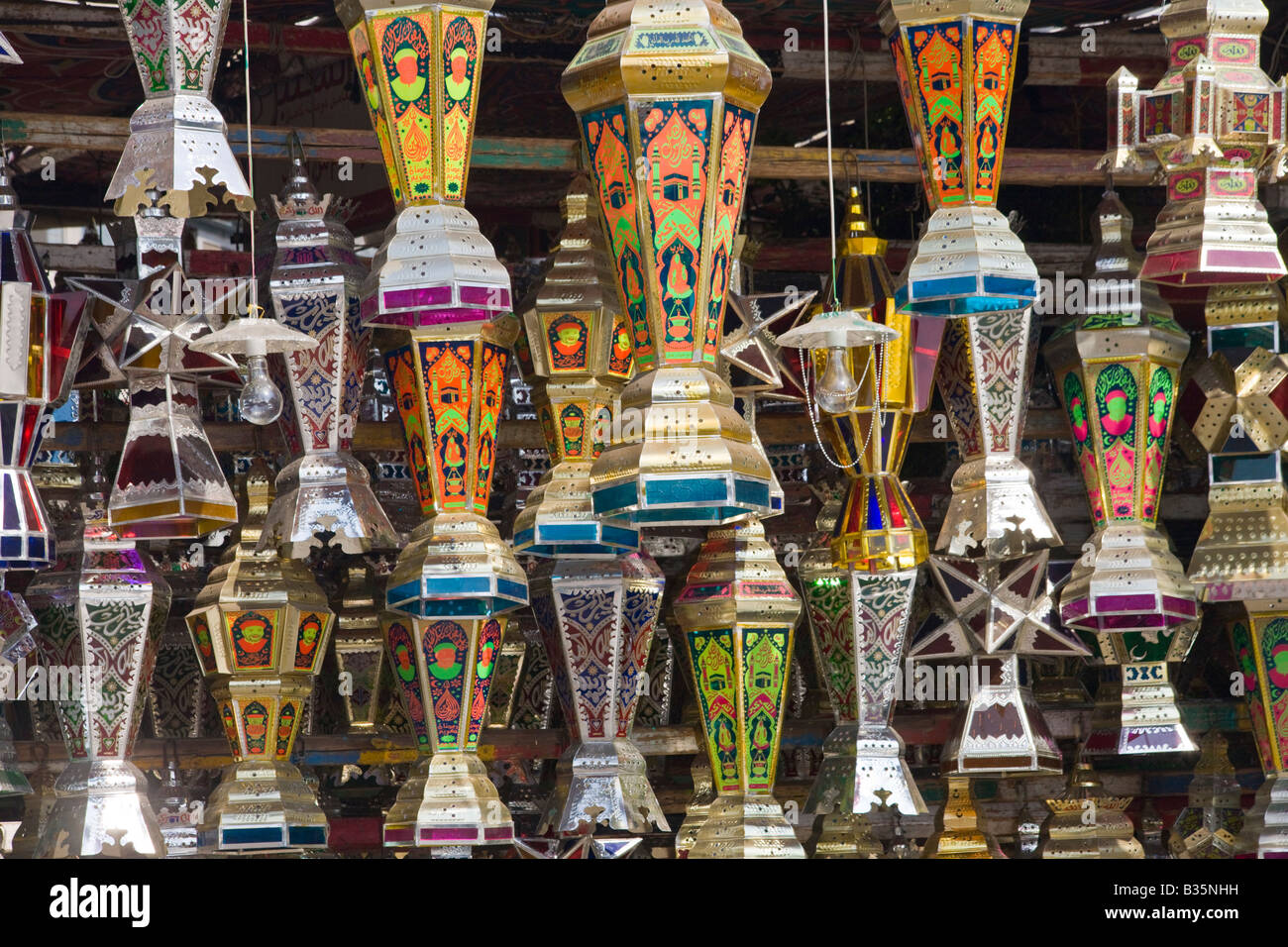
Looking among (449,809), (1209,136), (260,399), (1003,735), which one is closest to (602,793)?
(449,809)

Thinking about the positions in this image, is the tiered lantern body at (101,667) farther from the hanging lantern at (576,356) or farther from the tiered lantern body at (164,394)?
the hanging lantern at (576,356)

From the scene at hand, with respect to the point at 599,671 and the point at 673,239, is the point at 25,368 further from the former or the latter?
the point at 673,239

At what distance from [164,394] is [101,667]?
67 cm

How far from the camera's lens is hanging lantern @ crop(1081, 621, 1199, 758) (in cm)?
632

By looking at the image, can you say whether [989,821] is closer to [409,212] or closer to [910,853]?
[910,853]

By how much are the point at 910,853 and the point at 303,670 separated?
182 cm

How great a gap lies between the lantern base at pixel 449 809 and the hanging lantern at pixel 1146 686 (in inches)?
63.9

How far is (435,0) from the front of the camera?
5543 millimetres

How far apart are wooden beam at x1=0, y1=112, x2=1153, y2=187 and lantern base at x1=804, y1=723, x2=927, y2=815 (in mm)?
1421

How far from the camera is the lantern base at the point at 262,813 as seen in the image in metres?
6.01

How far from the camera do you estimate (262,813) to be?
19.8 feet

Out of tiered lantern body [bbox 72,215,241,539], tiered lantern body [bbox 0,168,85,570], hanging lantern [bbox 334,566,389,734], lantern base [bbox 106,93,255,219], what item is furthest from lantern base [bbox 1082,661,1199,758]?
tiered lantern body [bbox 0,168,85,570]

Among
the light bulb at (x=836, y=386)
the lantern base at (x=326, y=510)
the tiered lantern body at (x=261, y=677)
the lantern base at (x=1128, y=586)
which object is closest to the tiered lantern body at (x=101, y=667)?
the tiered lantern body at (x=261, y=677)

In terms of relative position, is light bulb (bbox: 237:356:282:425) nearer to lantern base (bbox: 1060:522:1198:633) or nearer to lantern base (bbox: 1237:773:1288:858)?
lantern base (bbox: 1060:522:1198:633)
